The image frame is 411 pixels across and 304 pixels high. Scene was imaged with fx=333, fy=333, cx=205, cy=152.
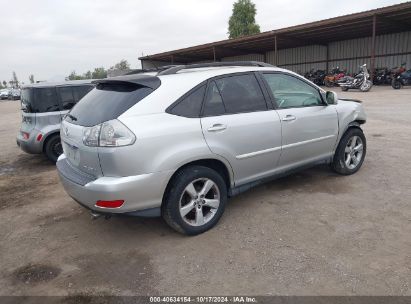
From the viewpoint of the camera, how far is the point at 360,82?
17344 millimetres

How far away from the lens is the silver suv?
9.24 feet

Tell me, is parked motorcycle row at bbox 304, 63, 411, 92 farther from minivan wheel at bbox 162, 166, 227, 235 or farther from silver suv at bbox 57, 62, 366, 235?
minivan wheel at bbox 162, 166, 227, 235

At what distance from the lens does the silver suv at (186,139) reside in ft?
9.24

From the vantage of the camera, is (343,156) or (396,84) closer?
(343,156)

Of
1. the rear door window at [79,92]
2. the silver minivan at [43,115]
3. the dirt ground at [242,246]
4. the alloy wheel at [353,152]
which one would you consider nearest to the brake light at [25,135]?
the silver minivan at [43,115]

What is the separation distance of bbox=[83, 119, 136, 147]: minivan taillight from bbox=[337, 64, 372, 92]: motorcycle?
16964mm

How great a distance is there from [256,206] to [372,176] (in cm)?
192

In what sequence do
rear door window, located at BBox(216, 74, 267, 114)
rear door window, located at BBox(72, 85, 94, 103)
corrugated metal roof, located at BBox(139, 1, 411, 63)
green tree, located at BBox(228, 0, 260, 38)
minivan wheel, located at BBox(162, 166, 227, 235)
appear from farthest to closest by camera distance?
green tree, located at BBox(228, 0, 260, 38) → corrugated metal roof, located at BBox(139, 1, 411, 63) → rear door window, located at BBox(72, 85, 94, 103) → rear door window, located at BBox(216, 74, 267, 114) → minivan wheel, located at BBox(162, 166, 227, 235)

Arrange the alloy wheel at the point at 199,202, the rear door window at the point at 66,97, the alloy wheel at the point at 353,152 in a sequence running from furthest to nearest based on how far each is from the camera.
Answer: the rear door window at the point at 66,97 → the alloy wheel at the point at 353,152 → the alloy wheel at the point at 199,202

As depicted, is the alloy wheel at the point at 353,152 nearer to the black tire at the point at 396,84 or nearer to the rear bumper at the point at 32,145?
the rear bumper at the point at 32,145

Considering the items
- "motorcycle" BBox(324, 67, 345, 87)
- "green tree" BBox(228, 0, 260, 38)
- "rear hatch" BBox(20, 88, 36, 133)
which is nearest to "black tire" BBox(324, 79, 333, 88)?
"motorcycle" BBox(324, 67, 345, 87)

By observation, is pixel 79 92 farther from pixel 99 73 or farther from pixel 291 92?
pixel 99 73

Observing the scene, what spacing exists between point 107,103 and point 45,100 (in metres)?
3.81

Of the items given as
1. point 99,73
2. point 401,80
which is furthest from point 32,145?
point 99,73
